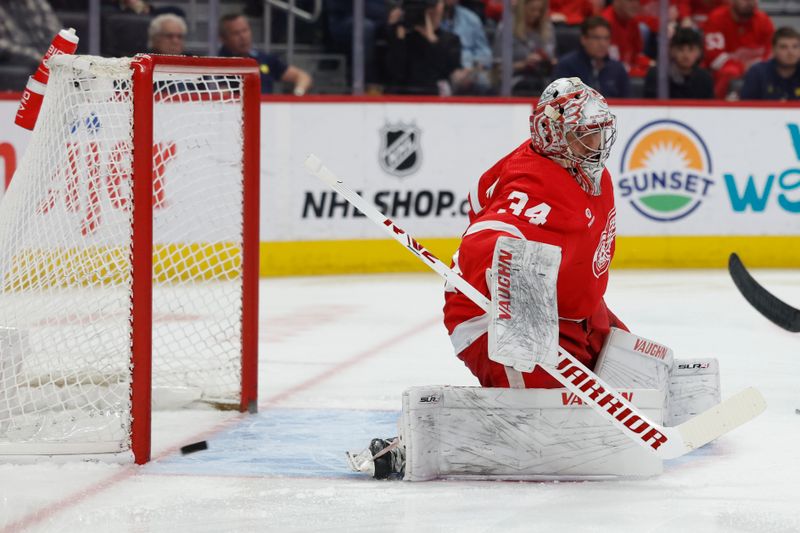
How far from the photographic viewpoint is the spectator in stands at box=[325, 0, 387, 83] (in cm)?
666

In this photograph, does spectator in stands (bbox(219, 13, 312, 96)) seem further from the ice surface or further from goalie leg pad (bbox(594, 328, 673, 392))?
goalie leg pad (bbox(594, 328, 673, 392))

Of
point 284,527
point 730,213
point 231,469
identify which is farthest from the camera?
point 730,213

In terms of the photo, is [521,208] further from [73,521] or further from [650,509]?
[73,521]

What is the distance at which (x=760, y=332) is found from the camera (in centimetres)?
471

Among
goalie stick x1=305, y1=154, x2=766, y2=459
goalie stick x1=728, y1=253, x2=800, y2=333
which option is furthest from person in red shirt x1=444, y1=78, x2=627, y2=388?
goalie stick x1=728, y1=253, x2=800, y2=333

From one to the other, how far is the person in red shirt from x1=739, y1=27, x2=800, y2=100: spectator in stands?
4.42 m

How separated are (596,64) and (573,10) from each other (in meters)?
0.62

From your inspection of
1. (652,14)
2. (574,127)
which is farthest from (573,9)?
(574,127)

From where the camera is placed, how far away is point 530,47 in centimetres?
691

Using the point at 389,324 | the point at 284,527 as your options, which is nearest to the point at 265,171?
the point at 389,324

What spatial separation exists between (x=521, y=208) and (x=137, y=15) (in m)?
4.13

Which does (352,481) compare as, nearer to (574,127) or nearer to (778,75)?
(574,127)

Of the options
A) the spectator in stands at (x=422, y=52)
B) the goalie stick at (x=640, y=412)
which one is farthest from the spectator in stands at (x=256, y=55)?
the goalie stick at (x=640, y=412)

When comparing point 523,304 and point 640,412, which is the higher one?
point 523,304
